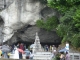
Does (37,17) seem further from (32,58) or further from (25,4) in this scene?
(32,58)

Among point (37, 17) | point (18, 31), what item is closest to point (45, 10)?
point (37, 17)

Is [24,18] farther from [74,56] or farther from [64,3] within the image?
[64,3]

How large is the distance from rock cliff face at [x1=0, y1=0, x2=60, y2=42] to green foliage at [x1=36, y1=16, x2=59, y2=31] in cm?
112

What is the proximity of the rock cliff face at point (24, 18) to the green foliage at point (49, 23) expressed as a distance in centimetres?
112

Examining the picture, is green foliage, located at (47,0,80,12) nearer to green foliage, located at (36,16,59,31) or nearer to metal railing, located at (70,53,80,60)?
metal railing, located at (70,53,80,60)

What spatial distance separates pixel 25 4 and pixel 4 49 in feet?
34.7

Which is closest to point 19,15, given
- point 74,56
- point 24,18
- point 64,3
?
point 24,18

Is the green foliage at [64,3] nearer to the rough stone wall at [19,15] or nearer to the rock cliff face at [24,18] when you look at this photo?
the rock cliff face at [24,18]

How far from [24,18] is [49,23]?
3094mm

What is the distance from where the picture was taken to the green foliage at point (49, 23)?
108 feet

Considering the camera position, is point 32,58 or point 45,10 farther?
point 45,10

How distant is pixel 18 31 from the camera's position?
35.8 meters

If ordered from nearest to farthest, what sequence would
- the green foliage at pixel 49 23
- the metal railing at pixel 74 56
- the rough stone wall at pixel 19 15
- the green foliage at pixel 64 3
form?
the green foliage at pixel 64 3, the metal railing at pixel 74 56, the green foliage at pixel 49 23, the rough stone wall at pixel 19 15

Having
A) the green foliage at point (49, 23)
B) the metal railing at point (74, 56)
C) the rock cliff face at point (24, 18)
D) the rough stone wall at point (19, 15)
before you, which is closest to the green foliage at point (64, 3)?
the metal railing at point (74, 56)
